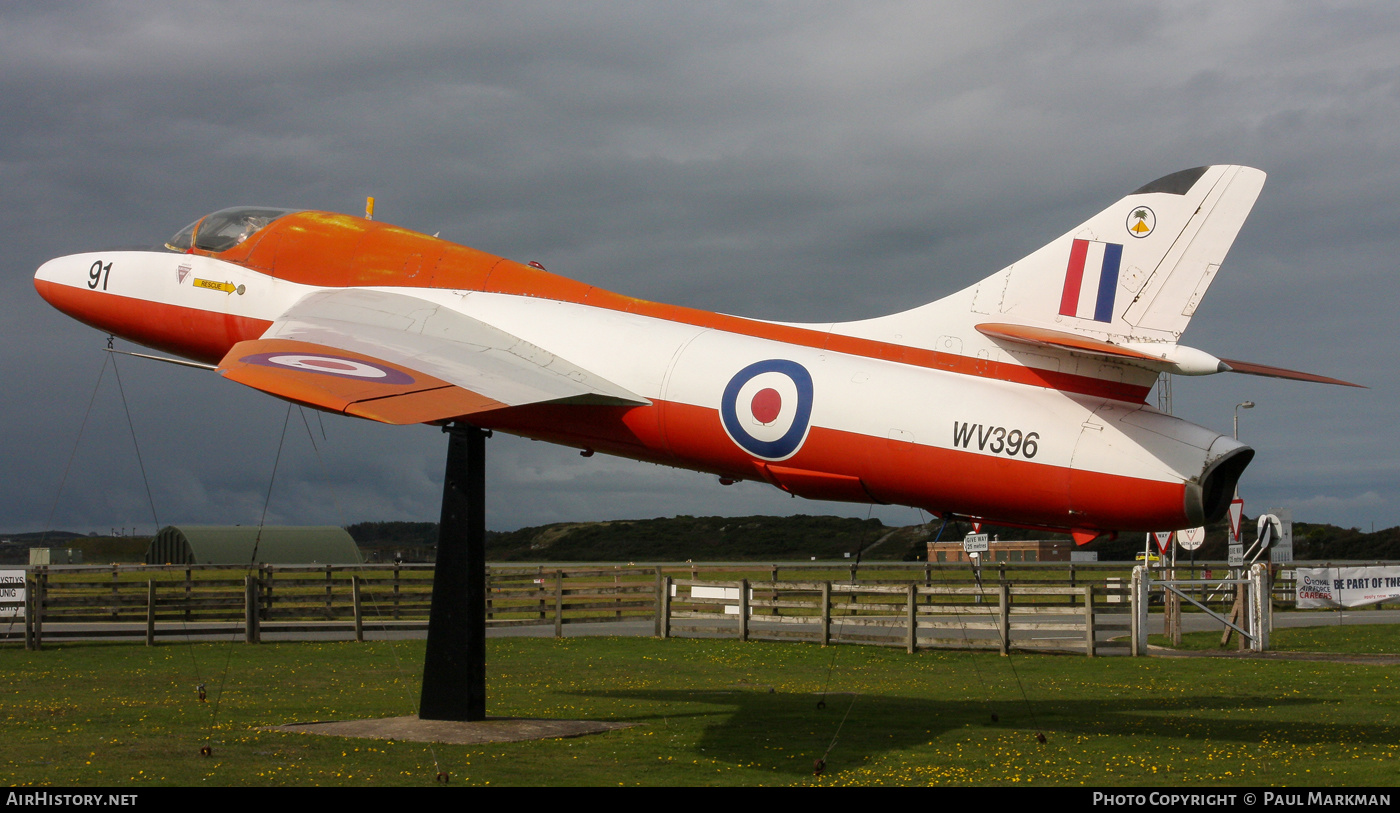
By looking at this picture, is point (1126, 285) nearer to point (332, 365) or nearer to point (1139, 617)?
point (332, 365)

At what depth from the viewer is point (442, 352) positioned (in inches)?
453

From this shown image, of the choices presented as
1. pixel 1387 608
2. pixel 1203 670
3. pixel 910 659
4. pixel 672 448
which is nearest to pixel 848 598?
pixel 910 659

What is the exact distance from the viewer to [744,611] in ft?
76.8

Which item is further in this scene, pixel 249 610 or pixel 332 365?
pixel 249 610

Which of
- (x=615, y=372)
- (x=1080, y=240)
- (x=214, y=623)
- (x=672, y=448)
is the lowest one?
(x=214, y=623)

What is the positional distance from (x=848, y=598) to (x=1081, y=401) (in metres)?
13.3

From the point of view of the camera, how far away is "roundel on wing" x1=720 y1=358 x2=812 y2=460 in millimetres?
10234

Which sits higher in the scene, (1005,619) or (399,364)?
(399,364)

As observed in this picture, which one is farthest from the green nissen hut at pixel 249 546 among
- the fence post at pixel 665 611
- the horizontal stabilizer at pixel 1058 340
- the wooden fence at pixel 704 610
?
the horizontal stabilizer at pixel 1058 340

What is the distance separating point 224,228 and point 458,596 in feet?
20.3

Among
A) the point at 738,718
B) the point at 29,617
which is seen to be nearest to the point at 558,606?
the point at 29,617

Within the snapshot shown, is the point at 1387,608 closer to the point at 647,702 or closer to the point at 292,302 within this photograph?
the point at 647,702

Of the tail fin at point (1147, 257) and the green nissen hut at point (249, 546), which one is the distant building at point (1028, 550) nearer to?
the green nissen hut at point (249, 546)

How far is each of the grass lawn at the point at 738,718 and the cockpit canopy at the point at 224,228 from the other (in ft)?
18.8
